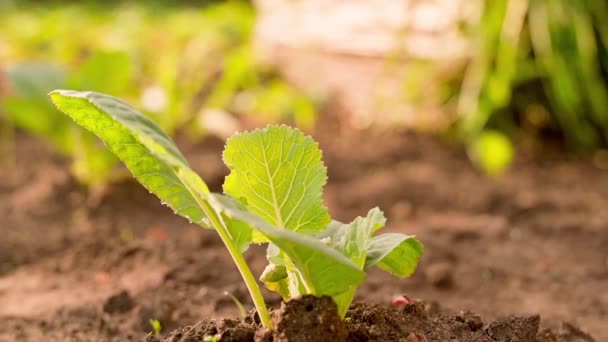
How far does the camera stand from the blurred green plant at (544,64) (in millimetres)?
3277

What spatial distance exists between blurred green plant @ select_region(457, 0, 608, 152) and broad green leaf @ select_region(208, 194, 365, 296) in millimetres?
2299

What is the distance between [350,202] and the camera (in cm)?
291

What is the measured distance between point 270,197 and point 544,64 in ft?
7.94

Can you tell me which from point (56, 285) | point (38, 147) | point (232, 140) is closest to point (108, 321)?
point (56, 285)

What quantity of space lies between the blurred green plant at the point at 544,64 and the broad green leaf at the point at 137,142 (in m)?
2.27

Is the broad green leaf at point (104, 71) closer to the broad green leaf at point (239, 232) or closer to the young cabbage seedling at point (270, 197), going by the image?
the young cabbage seedling at point (270, 197)

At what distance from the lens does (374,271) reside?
7.07 ft

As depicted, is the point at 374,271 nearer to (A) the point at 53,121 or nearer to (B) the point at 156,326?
(B) the point at 156,326

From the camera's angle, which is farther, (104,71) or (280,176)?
(104,71)

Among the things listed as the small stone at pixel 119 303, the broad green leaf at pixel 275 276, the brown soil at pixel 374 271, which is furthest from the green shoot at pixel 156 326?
the broad green leaf at pixel 275 276

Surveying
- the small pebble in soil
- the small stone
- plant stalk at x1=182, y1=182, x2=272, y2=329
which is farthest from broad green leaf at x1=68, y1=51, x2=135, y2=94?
plant stalk at x1=182, y1=182, x2=272, y2=329

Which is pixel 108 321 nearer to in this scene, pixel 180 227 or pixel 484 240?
pixel 180 227

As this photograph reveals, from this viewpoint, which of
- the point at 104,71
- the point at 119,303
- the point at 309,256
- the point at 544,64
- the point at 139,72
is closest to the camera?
the point at 309,256

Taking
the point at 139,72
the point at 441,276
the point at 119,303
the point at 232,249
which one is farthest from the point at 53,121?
the point at 232,249
